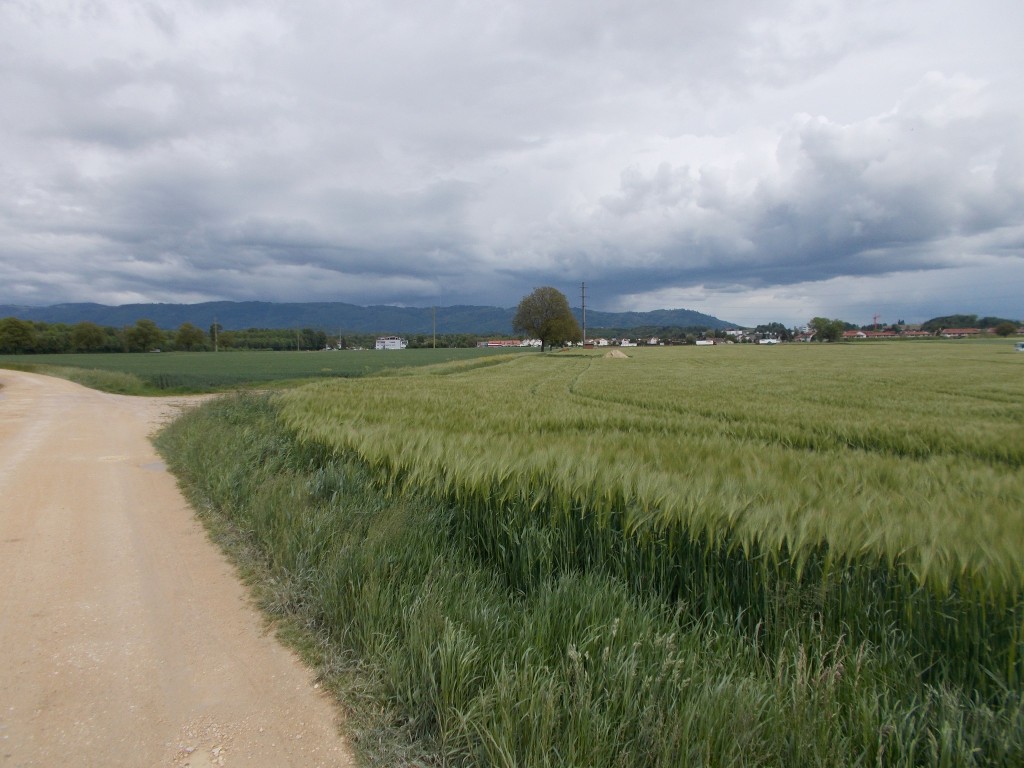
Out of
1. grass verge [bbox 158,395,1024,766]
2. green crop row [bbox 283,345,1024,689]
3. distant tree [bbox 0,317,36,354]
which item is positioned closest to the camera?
grass verge [bbox 158,395,1024,766]

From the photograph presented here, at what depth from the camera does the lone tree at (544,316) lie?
8381 cm

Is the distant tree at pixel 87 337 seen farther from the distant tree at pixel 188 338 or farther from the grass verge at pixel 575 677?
the grass verge at pixel 575 677

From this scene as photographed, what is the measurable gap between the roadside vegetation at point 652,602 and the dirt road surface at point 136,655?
0.96 ft

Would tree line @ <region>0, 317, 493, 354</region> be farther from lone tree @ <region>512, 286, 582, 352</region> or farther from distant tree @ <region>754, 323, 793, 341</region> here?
distant tree @ <region>754, 323, 793, 341</region>

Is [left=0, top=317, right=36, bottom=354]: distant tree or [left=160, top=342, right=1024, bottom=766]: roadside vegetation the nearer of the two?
[left=160, top=342, right=1024, bottom=766]: roadside vegetation

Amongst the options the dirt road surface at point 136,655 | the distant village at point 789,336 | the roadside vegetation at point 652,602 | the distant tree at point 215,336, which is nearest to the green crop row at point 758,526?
the roadside vegetation at point 652,602

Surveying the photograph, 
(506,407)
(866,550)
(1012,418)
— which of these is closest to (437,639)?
(866,550)

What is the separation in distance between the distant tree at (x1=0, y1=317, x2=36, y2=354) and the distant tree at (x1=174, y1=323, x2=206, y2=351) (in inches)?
1245

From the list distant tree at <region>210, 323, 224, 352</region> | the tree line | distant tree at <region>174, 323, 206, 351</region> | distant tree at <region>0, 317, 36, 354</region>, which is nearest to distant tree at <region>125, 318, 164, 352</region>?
the tree line

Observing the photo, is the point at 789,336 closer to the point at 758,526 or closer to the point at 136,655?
the point at 758,526

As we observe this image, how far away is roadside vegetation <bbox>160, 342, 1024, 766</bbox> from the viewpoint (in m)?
2.24

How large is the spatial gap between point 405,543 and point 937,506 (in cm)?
358

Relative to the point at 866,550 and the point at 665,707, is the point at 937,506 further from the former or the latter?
the point at 665,707

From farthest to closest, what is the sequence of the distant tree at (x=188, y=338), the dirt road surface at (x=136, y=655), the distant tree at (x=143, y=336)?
the distant tree at (x=188, y=338) < the distant tree at (x=143, y=336) < the dirt road surface at (x=136, y=655)
